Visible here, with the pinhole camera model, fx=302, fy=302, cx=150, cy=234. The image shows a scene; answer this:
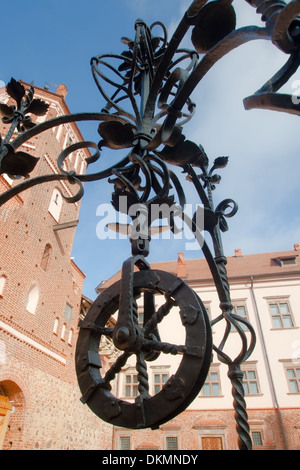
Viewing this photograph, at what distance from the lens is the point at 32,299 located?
9.55 metres

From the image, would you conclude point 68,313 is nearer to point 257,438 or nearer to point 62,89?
point 257,438

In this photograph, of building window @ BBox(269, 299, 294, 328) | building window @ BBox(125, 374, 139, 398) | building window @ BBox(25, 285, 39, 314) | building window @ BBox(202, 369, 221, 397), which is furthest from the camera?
building window @ BBox(125, 374, 139, 398)

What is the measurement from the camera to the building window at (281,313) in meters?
15.5

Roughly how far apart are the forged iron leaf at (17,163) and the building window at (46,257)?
948 centimetres

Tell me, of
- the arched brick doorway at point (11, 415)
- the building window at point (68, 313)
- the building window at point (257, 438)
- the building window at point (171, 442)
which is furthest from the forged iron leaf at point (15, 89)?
the building window at point (171, 442)

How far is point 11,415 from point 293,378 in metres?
12.0

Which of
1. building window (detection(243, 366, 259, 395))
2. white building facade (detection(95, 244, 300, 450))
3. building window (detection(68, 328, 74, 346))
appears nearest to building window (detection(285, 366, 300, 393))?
white building facade (detection(95, 244, 300, 450))

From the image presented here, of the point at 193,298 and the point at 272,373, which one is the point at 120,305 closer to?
the point at 193,298

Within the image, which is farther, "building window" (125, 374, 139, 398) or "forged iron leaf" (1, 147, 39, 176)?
"building window" (125, 374, 139, 398)

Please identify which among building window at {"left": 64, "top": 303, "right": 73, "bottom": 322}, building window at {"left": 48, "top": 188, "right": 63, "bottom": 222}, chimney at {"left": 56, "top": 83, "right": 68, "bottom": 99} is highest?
chimney at {"left": 56, "top": 83, "right": 68, "bottom": 99}

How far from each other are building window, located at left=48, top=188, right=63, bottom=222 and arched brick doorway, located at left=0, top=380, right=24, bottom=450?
617cm

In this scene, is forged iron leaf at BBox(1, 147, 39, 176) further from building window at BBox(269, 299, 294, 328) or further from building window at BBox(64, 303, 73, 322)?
building window at BBox(269, 299, 294, 328)

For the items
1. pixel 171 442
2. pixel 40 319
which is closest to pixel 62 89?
pixel 40 319

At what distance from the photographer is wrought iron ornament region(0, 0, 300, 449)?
2.66 feet
